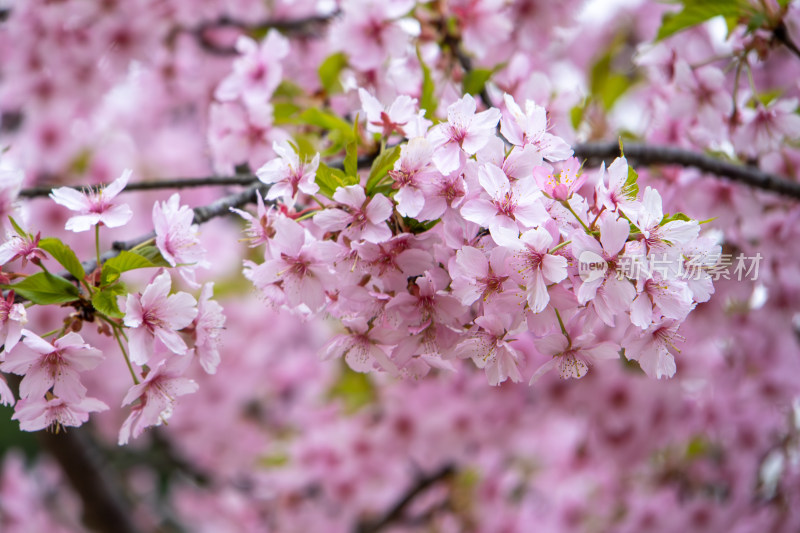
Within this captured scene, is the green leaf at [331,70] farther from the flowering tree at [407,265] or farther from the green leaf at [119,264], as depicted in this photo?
the green leaf at [119,264]

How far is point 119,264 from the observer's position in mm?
938

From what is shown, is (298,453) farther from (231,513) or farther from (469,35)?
(469,35)

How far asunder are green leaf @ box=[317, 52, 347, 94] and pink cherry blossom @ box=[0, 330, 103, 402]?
913 millimetres

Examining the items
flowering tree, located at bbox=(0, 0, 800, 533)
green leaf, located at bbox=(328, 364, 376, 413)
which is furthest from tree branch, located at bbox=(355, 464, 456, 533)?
green leaf, located at bbox=(328, 364, 376, 413)

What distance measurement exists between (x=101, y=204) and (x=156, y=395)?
293 mm

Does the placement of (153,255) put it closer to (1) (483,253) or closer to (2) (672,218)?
(1) (483,253)

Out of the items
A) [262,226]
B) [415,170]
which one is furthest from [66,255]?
[415,170]

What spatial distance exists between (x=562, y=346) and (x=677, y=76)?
836 millimetres

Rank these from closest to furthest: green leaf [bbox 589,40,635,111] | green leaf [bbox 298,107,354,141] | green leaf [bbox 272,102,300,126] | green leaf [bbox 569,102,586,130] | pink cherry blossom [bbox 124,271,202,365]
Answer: pink cherry blossom [bbox 124,271,202,365] → green leaf [bbox 298,107,354,141] → green leaf [bbox 272,102,300,126] → green leaf [bbox 569,102,586,130] → green leaf [bbox 589,40,635,111]

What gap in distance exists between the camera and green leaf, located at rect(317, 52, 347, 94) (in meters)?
1.57

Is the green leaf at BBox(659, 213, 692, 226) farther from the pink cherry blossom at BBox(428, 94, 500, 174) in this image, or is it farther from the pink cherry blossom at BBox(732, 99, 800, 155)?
the pink cherry blossom at BBox(732, 99, 800, 155)

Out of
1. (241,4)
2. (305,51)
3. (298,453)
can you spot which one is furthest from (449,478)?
(241,4)

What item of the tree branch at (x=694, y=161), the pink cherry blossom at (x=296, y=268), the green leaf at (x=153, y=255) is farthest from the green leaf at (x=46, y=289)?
the tree branch at (x=694, y=161)

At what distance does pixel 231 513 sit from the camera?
3.18 meters
